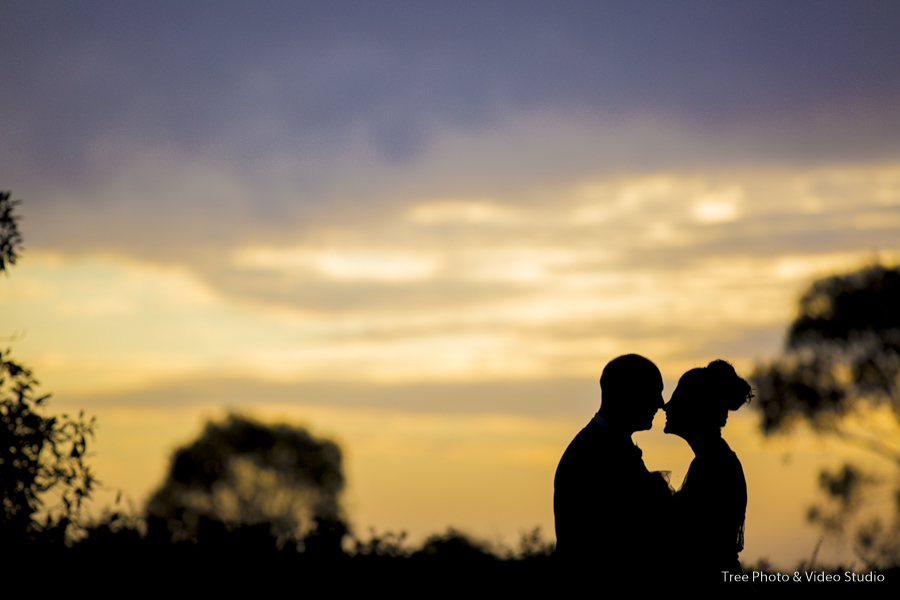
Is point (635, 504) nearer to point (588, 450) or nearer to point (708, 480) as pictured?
point (588, 450)

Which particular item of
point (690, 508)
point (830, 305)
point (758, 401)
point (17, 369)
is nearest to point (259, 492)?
point (758, 401)

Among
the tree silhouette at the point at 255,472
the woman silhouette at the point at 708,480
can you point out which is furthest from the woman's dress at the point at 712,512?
the tree silhouette at the point at 255,472

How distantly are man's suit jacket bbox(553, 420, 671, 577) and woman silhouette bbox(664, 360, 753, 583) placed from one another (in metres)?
0.34

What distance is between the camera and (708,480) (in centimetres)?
653

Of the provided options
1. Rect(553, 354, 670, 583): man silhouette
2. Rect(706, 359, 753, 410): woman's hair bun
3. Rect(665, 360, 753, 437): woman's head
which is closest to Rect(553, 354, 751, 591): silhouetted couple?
Rect(553, 354, 670, 583): man silhouette

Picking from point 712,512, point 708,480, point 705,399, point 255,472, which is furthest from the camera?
point 255,472

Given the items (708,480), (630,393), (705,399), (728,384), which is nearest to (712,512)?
(708,480)

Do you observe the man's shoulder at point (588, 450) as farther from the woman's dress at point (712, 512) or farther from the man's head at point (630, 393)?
the woman's dress at point (712, 512)

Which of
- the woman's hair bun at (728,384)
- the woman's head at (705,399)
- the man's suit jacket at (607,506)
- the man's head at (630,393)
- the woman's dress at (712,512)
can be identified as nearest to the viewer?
the man's suit jacket at (607,506)

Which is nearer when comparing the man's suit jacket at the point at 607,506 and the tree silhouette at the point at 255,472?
the man's suit jacket at the point at 607,506

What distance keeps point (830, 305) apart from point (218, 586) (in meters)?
33.3

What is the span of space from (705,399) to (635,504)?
146 cm

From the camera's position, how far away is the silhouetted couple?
5.64 m

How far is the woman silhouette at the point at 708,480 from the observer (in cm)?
622
